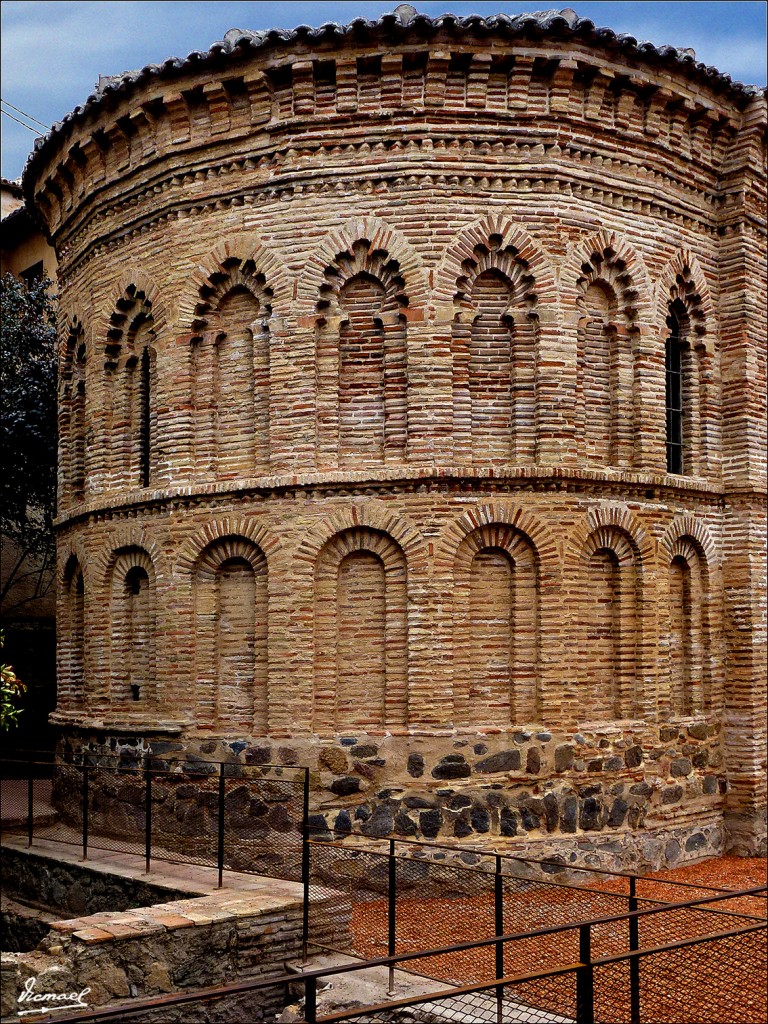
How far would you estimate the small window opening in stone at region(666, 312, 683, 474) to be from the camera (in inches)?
564

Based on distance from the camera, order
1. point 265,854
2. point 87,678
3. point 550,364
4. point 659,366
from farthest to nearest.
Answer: point 87,678 → point 659,366 → point 550,364 → point 265,854

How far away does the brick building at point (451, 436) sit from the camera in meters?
12.5

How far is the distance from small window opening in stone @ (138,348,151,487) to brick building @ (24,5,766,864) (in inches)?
15.6

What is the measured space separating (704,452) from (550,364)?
9.15 feet

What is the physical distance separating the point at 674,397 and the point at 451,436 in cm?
346

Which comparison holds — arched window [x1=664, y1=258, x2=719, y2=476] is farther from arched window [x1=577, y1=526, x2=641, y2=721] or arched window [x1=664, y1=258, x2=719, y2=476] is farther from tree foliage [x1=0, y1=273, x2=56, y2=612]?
tree foliage [x1=0, y1=273, x2=56, y2=612]

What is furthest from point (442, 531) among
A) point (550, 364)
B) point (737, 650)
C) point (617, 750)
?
point (737, 650)

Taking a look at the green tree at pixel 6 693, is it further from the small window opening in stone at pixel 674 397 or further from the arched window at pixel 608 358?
the small window opening in stone at pixel 674 397

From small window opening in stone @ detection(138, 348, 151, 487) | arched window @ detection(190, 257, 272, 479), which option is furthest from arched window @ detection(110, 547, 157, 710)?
arched window @ detection(190, 257, 272, 479)

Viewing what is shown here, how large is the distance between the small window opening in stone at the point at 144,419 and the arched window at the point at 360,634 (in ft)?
Result: 10.9

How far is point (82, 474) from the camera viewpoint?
15.9 metres

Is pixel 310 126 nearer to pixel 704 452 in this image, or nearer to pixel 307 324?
pixel 307 324

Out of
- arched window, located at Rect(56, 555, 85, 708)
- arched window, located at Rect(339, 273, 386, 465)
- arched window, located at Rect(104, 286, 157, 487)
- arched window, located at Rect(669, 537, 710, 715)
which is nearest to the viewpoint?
arched window, located at Rect(339, 273, 386, 465)

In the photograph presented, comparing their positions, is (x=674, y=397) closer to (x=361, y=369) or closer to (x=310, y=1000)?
(x=361, y=369)
